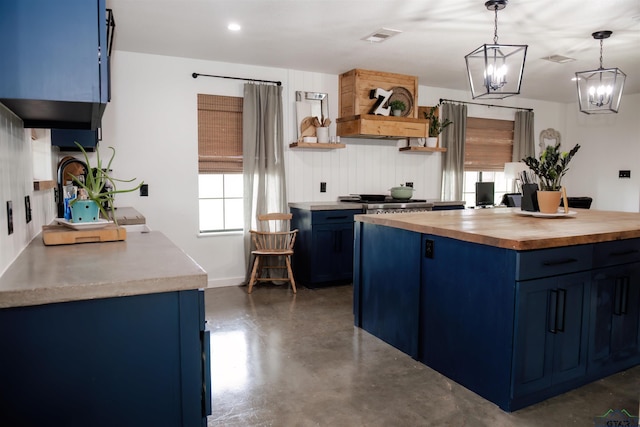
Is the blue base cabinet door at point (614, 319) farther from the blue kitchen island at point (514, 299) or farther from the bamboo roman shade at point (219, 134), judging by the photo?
the bamboo roman shade at point (219, 134)

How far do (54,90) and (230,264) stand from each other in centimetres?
388

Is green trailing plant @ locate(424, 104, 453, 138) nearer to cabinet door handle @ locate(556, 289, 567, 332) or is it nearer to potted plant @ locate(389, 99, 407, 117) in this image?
potted plant @ locate(389, 99, 407, 117)

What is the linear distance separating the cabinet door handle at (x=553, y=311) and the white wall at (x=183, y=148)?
3.46m

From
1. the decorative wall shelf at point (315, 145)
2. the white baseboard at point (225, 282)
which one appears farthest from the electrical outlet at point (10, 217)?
the decorative wall shelf at point (315, 145)

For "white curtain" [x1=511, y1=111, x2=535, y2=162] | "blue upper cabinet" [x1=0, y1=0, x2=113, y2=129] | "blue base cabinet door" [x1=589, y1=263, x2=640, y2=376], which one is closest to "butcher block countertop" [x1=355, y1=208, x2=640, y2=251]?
"blue base cabinet door" [x1=589, y1=263, x2=640, y2=376]

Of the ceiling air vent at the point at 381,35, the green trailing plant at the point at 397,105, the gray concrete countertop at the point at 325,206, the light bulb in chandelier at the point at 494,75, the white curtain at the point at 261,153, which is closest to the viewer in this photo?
the light bulb in chandelier at the point at 494,75

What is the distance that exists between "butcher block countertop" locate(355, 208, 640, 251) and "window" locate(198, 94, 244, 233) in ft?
7.09

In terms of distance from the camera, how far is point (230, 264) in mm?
5105

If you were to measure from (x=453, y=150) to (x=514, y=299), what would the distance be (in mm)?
4412

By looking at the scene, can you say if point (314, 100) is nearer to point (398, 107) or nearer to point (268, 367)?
point (398, 107)

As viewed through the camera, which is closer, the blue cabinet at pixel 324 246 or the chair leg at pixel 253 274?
the chair leg at pixel 253 274

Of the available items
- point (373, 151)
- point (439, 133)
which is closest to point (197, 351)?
point (373, 151)

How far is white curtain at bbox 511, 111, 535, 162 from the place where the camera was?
274 inches

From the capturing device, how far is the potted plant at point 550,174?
3.06 m
